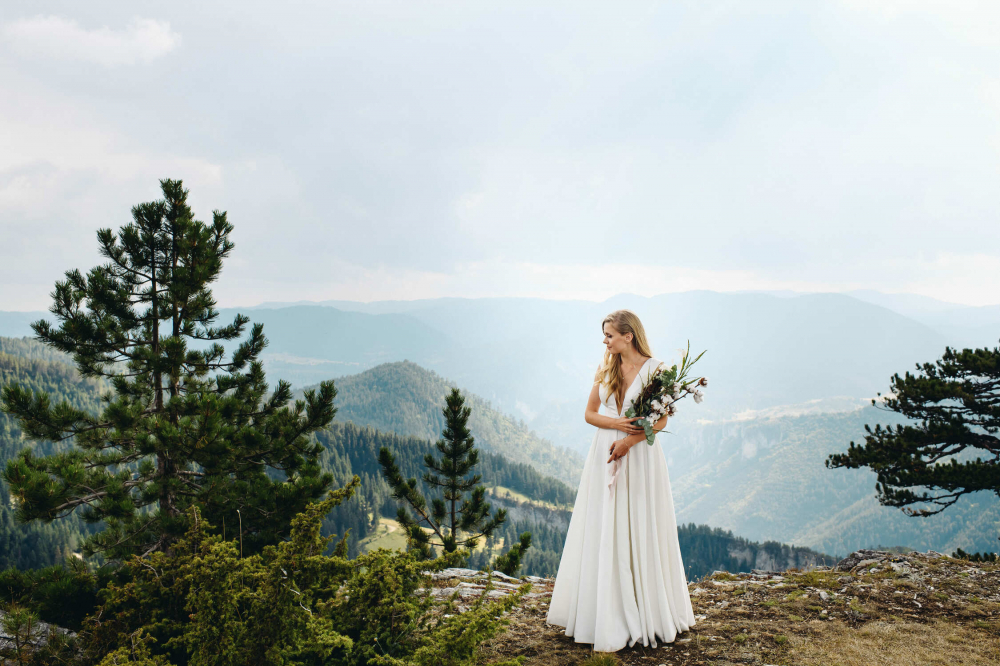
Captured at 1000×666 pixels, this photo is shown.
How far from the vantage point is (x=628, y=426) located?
16.5 feet

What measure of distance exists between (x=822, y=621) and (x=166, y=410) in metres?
9.69

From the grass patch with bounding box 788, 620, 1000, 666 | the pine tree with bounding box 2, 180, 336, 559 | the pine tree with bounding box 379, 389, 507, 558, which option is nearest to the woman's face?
the grass patch with bounding box 788, 620, 1000, 666

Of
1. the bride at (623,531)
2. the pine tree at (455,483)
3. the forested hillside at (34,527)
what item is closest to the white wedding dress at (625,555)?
the bride at (623,531)

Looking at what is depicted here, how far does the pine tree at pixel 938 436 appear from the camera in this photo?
31.3ft

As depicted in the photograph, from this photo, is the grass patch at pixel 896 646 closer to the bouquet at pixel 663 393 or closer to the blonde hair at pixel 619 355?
the bouquet at pixel 663 393

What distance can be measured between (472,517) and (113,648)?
11246mm

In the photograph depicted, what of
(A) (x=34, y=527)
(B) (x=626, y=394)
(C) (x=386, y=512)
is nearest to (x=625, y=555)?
(B) (x=626, y=394)

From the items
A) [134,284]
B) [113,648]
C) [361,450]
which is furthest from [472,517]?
[361,450]

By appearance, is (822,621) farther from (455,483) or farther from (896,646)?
(455,483)

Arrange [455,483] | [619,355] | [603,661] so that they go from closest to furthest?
[603,661] → [619,355] → [455,483]

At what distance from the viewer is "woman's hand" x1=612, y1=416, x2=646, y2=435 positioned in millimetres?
4980

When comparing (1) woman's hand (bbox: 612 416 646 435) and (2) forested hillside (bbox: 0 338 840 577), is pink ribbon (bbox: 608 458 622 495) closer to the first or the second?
(1) woman's hand (bbox: 612 416 646 435)

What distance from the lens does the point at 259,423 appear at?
898 centimetres

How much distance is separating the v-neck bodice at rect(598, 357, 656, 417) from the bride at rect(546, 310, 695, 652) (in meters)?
0.01
